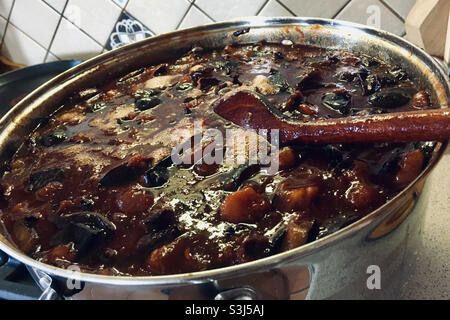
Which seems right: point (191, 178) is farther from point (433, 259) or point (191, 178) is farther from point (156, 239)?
point (433, 259)

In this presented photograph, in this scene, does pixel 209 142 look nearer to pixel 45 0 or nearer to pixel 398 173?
pixel 398 173

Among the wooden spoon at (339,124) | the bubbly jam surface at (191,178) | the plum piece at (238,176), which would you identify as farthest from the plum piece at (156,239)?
the wooden spoon at (339,124)

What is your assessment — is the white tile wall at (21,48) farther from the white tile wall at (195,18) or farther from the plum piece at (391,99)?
the plum piece at (391,99)

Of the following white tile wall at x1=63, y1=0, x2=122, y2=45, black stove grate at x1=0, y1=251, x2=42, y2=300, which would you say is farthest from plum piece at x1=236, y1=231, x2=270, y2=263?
white tile wall at x1=63, y1=0, x2=122, y2=45

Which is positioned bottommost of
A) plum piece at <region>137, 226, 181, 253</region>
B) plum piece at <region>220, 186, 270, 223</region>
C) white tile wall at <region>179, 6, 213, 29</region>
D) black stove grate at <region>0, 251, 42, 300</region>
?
black stove grate at <region>0, 251, 42, 300</region>

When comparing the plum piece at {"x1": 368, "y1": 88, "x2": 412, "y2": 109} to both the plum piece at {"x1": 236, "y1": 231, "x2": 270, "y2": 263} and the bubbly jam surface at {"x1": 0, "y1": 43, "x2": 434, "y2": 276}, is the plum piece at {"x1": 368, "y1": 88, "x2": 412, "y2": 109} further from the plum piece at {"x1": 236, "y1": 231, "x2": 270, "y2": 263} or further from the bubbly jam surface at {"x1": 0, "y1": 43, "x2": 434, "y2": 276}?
the plum piece at {"x1": 236, "y1": 231, "x2": 270, "y2": 263}
